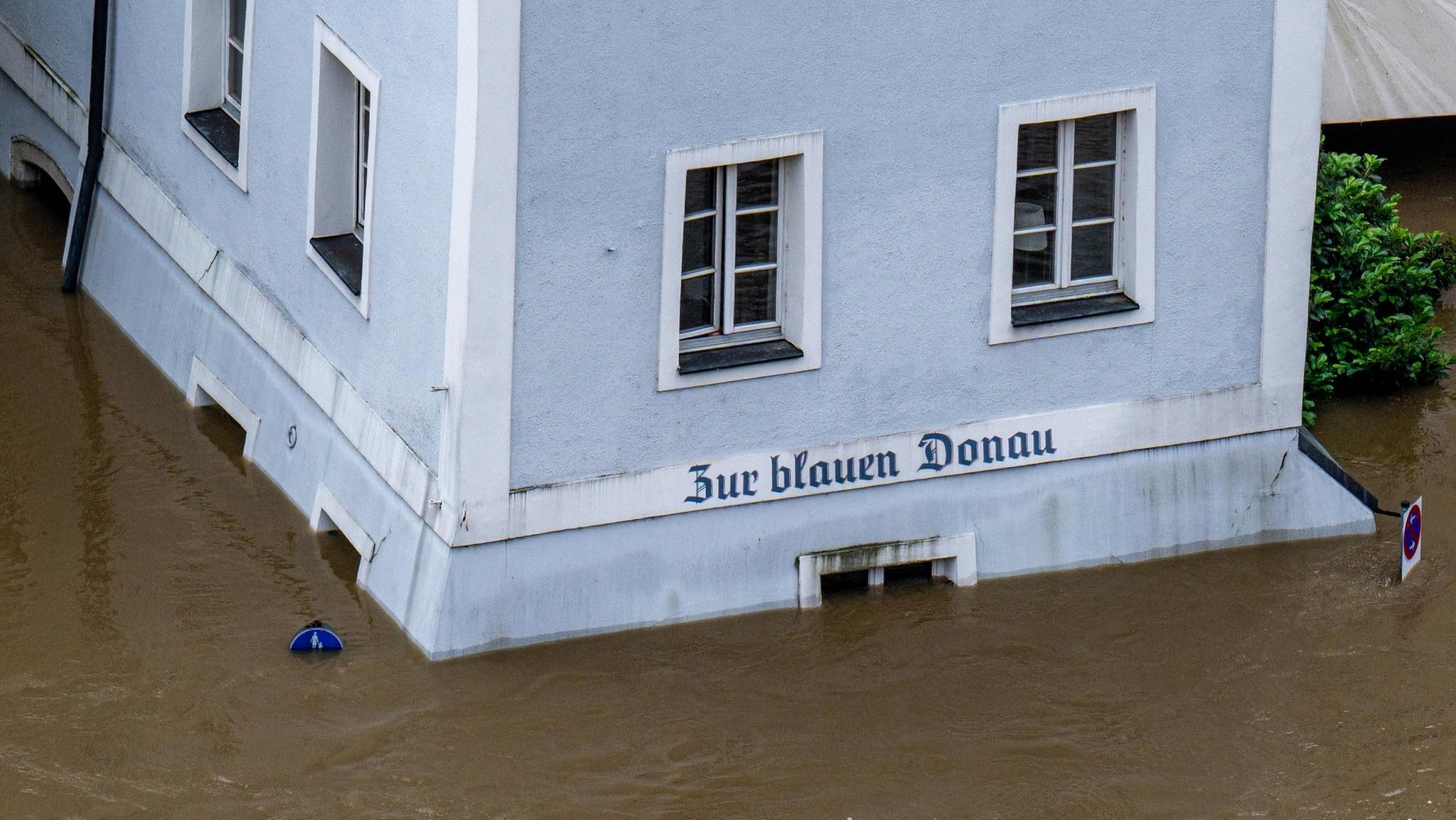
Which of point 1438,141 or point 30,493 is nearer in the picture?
point 30,493

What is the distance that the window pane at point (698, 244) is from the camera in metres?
13.2

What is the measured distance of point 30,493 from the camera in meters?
14.9

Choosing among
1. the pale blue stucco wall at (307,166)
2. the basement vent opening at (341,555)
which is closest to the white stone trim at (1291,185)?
the pale blue stucco wall at (307,166)

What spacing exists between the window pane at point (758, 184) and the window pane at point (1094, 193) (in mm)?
1808

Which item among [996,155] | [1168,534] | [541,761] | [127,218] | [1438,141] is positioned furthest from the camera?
[1438,141]

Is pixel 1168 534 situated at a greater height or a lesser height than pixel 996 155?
lesser

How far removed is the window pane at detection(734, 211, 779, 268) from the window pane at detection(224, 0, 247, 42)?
14.0ft

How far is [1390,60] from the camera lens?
64.3 ft

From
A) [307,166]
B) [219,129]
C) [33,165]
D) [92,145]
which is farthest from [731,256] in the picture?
[33,165]

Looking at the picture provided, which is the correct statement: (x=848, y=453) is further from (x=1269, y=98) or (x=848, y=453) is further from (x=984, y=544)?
(x=1269, y=98)

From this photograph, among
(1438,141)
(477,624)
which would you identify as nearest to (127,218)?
(477,624)

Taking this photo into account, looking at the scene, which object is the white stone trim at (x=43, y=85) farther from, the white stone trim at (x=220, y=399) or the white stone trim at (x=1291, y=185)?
the white stone trim at (x=1291, y=185)

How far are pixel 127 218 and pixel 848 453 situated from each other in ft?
20.2

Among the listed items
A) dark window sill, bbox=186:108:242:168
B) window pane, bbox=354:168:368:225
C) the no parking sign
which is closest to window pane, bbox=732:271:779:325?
window pane, bbox=354:168:368:225
